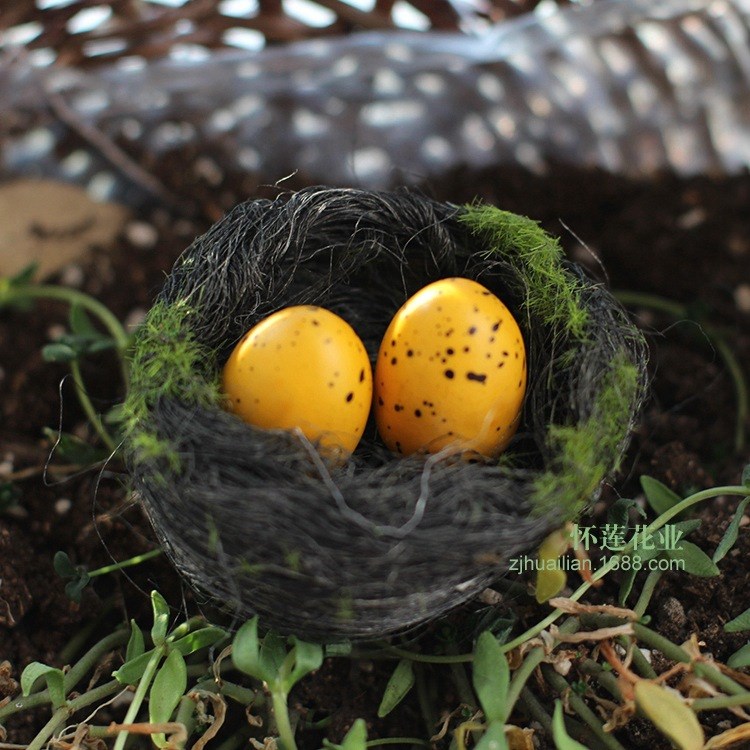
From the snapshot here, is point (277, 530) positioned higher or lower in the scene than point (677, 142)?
higher

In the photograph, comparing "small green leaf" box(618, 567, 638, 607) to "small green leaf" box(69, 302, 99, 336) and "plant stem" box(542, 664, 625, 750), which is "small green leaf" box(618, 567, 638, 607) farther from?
"small green leaf" box(69, 302, 99, 336)

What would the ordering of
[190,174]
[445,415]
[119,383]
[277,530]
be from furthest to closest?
[190,174] < [119,383] < [445,415] < [277,530]

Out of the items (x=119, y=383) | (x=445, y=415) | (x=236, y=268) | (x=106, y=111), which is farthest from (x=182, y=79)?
(x=445, y=415)

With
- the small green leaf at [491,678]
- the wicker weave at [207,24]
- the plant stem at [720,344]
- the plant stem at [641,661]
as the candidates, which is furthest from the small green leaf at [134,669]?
the wicker weave at [207,24]

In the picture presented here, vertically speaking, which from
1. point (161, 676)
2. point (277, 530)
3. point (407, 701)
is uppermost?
point (277, 530)

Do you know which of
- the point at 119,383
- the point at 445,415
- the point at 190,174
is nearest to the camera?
the point at 445,415

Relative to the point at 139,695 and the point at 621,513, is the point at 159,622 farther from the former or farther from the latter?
the point at 621,513

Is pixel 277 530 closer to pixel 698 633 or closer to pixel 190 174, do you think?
pixel 698 633

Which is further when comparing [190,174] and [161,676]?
[190,174]
